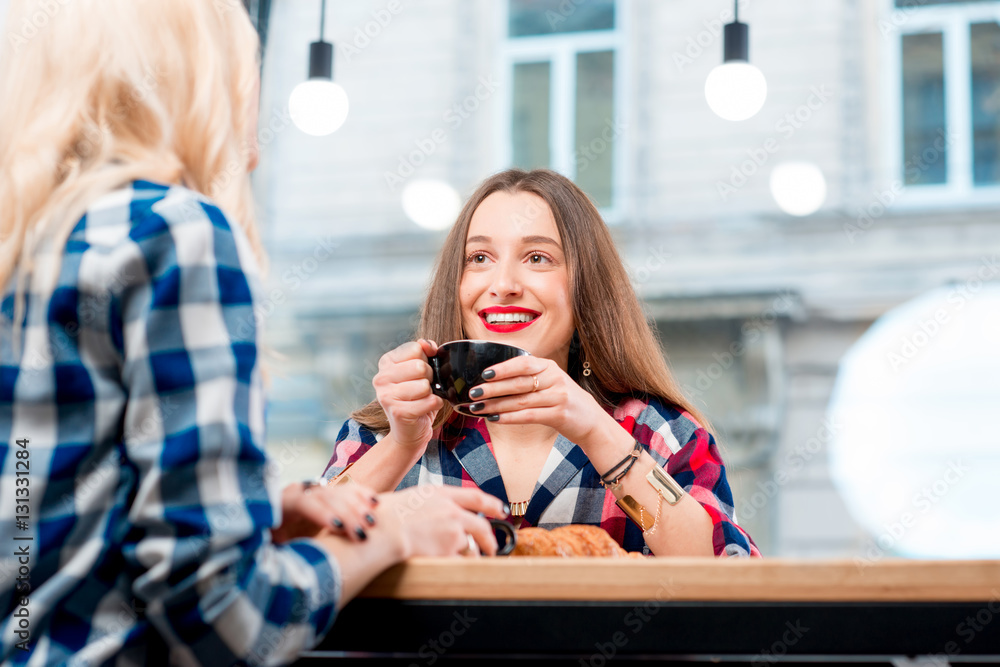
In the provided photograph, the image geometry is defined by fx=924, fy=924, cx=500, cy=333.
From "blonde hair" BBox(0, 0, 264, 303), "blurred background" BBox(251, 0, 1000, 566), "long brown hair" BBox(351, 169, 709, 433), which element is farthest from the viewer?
"blurred background" BBox(251, 0, 1000, 566)

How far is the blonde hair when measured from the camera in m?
0.84

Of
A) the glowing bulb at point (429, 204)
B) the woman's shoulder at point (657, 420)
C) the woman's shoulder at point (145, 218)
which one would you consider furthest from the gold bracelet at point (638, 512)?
the glowing bulb at point (429, 204)

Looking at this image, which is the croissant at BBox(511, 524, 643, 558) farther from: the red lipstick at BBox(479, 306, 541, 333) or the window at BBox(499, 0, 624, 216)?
the window at BBox(499, 0, 624, 216)

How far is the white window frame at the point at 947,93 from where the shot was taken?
5.64 m

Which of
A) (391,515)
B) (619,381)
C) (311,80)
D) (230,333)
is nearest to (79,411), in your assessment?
(230,333)

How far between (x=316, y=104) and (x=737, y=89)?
1.29m

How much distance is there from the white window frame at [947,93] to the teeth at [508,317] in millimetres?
4696

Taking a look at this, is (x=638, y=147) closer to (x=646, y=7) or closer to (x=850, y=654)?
(x=646, y=7)

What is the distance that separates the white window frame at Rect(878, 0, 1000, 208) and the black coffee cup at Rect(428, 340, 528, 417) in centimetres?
509

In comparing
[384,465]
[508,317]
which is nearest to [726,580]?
Answer: [384,465]

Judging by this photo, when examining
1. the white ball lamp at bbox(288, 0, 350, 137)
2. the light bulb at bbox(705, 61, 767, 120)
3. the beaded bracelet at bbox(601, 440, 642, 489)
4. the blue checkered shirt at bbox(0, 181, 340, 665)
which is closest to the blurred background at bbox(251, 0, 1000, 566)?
the white ball lamp at bbox(288, 0, 350, 137)

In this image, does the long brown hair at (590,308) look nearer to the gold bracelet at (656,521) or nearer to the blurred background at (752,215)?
the gold bracelet at (656,521)

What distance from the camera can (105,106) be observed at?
34.7 inches

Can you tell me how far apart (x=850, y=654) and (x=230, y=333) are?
622 mm
